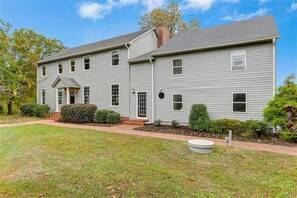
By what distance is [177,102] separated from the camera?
1280 cm

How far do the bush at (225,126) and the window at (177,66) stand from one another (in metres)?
4.09

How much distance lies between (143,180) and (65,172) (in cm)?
199

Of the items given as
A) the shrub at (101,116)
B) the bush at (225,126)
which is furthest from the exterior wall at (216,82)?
the shrub at (101,116)

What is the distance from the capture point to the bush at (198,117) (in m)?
10.9

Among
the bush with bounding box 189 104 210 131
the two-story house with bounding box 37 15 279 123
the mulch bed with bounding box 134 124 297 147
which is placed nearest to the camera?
the mulch bed with bounding box 134 124 297 147

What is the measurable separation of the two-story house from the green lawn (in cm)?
485

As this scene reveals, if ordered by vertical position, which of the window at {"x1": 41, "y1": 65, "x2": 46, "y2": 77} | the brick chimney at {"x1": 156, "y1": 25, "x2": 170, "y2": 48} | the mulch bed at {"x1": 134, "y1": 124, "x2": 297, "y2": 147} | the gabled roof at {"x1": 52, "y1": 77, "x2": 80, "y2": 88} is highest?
the brick chimney at {"x1": 156, "y1": 25, "x2": 170, "y2": 48}

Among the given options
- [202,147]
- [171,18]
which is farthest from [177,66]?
[171,18]

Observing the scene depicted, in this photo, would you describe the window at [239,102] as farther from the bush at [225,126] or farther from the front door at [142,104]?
the front door at [142,104]

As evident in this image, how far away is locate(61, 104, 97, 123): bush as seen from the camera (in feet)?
46.1

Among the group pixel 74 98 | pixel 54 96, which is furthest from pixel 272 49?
pixel 54 96

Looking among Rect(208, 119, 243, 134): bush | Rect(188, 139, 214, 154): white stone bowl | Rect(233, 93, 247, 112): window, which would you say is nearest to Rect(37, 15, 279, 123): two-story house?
Rect(233, 93, 247, 112): window

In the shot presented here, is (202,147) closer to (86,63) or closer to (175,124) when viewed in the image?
(175,124)

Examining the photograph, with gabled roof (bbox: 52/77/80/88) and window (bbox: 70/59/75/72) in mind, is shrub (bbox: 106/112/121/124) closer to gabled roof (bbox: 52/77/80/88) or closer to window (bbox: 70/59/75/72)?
gabled roof (bbox: 52/77/80/88)
